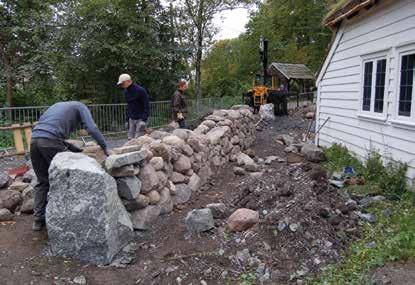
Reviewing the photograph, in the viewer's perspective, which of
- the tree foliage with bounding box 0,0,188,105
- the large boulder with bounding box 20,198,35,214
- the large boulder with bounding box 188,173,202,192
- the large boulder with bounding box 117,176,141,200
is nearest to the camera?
the large boulder with bounding box 117,176,141,200

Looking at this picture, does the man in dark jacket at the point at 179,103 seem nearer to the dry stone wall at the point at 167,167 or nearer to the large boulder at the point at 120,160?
the dry stone wall at the point at 167,167

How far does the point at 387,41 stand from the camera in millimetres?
6383

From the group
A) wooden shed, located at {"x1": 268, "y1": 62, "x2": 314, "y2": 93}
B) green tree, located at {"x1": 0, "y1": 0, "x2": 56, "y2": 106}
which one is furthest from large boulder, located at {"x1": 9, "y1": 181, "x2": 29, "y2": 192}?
wooden shed, located at {"x1": 268, "y1": 62, "x2": 314, "y2": 93}

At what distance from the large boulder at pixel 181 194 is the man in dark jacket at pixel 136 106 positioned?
214 cm

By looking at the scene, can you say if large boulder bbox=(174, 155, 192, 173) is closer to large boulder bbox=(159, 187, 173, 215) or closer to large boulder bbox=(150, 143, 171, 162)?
large boulder bbox=(150, 143, 171, 162)

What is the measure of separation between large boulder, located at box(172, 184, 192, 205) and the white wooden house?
3.48m

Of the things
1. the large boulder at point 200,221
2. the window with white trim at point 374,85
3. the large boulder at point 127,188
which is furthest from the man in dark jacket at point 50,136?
the window with white trim at point 374,85

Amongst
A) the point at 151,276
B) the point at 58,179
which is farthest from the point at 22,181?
the point at 151,276

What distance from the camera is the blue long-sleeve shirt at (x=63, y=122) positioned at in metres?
4.23

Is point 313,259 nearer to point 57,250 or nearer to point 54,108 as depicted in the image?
point 57,250

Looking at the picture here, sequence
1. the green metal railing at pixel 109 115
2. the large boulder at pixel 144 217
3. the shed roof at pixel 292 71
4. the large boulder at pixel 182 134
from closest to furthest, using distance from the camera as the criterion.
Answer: the large boulder at pixel 144 217 → the large boulder at pixel 182 134 → the green metal railing at pixel 109 115 → the shed roof at pixel 292 71

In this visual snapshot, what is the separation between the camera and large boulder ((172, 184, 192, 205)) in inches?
220

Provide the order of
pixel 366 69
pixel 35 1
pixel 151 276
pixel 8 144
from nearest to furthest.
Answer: pixel 151 276, pixel 366 69, pixel 8 144, pixel 35 1

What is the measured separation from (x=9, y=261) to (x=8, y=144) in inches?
262
